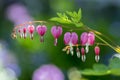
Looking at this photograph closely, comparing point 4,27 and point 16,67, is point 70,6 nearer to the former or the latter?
point 4,27

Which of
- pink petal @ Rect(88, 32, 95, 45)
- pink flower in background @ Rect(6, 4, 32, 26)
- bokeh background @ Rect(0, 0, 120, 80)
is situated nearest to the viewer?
pink petal @ Rect(88, 32, 95, 45)

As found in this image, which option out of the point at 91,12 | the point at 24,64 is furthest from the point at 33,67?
the point at 91,12

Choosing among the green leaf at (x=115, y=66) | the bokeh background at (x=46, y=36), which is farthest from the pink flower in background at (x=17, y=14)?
the green leaf at (x=115, y=66)

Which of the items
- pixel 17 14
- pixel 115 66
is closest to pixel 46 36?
pixel 17 14

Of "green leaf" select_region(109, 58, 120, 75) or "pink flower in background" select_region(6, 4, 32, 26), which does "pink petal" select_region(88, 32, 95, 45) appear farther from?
"pink flower in background" select_region(6, 4, 32, 26)

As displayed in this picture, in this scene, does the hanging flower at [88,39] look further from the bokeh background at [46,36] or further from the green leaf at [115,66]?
the bokeh background at [46,36]

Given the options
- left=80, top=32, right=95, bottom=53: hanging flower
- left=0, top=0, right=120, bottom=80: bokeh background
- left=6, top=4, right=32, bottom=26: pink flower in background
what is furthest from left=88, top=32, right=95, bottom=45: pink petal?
left=6, top=4, right=32, bottom=26: pink flower in background

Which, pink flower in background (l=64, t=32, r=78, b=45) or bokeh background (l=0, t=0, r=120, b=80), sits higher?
pink flower in background (l=64, t=32, r=78, b=45)
